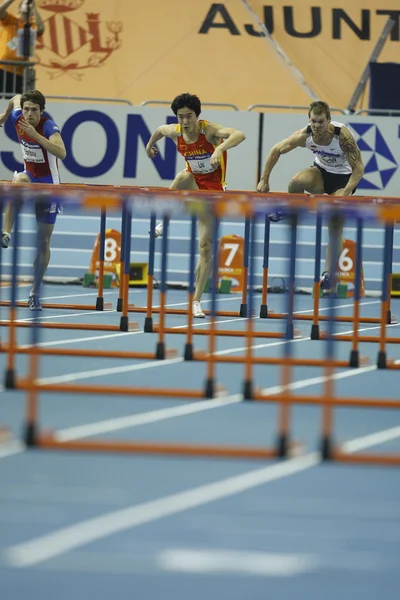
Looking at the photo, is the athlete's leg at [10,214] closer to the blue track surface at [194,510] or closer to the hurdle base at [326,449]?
the blue track surface at [194,510]

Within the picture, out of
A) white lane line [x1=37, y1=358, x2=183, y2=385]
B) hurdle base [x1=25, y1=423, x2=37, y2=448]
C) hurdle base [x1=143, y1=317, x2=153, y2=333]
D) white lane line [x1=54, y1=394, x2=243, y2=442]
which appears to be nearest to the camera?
hurdle base [x1=25, y1=423, x2=37, y2=448]

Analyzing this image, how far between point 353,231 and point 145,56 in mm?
5329

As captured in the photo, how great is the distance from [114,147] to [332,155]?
15.9 feet

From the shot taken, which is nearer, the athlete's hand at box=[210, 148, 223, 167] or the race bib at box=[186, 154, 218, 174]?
the athlete's hand at box=[210, 148, 223, 167]

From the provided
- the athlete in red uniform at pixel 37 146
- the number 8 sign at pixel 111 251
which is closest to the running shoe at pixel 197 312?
the athlete in red uniform at pixel 37 146

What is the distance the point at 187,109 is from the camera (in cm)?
1070

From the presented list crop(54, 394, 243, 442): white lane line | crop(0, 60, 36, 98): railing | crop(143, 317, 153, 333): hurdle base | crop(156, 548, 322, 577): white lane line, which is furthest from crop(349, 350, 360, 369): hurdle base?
crop(0, 60, 36, 98): railing

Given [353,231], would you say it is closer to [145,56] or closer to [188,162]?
[145,56]

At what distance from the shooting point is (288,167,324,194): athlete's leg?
37.2 feet

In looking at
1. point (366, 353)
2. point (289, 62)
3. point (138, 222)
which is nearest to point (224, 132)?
point (366, 353)

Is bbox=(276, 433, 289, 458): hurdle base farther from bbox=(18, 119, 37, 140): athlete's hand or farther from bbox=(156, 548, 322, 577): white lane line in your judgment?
bbox=(18, 119, 37, 140): athlete's hand

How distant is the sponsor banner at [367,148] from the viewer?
1527 cm

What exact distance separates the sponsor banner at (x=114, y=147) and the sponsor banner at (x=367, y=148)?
342 mm

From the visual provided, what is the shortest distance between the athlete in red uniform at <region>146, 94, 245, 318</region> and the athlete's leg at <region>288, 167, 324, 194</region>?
68cm
